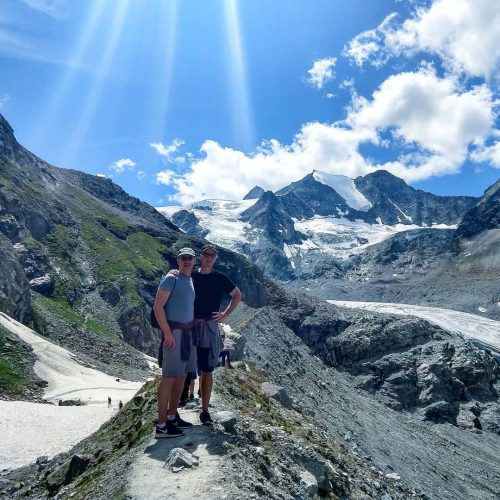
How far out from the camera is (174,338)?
10859 millimetres

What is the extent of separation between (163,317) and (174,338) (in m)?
0.58

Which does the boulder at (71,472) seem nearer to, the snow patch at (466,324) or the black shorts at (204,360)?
the black shorts at (204,360)

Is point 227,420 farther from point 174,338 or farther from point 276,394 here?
point 276,394

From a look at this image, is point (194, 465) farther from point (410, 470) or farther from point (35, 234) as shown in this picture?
point (35, 234)

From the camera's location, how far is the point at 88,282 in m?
112

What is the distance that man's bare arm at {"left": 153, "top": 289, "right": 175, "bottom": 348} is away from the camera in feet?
34.8

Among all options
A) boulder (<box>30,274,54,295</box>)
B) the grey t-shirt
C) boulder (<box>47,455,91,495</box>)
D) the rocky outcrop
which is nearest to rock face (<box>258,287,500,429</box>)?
the rocky outcrop

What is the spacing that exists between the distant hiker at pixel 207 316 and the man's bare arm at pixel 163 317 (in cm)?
120

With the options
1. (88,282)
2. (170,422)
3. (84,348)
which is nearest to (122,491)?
(170,422)

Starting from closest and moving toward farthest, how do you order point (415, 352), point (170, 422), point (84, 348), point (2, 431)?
point (170, 422) < point (2, 431) < point (84, 348) < point (415, 352)

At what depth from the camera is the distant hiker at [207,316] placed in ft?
38.2

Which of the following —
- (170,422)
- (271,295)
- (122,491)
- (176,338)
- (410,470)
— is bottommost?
(410,470)

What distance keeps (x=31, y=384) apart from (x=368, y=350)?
63624 mm

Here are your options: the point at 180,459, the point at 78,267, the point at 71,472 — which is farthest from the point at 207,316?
the point at 78,267
